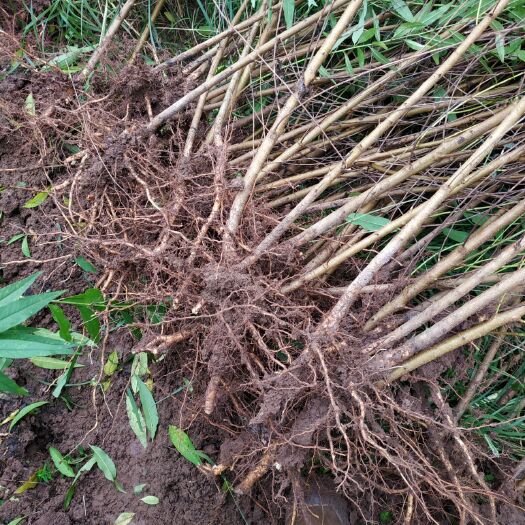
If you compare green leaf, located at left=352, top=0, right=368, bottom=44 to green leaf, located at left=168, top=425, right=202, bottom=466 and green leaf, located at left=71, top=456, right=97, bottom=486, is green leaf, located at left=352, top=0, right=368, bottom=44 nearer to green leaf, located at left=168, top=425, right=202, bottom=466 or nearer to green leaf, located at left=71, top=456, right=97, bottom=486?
green leaf, located at left=168, top=425, right=202, bottom=466

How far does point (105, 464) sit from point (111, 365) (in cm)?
23

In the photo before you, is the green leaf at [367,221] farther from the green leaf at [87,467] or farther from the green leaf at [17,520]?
the green leaf at [17,520]

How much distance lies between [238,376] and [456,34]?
0.92 metres

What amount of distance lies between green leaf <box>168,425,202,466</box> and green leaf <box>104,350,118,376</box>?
0.68 ft

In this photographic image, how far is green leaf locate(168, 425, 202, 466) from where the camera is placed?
3.65ft

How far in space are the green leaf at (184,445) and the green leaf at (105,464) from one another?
143mm

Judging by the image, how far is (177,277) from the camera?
109 cm

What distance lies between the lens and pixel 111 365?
122 cm

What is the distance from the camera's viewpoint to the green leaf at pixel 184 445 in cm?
111

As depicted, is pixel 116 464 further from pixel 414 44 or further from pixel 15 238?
pixel 414 44

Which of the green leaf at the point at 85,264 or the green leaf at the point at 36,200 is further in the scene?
the green leaf at the point at 36,200

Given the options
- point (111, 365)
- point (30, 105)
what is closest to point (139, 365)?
point (111, 365)

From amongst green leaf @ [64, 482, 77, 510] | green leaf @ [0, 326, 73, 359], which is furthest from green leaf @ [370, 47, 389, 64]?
green leaf @ [64, 482, 77, 510]

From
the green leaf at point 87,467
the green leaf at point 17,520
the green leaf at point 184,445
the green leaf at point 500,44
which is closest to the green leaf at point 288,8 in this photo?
the green leaf at point 500,44
